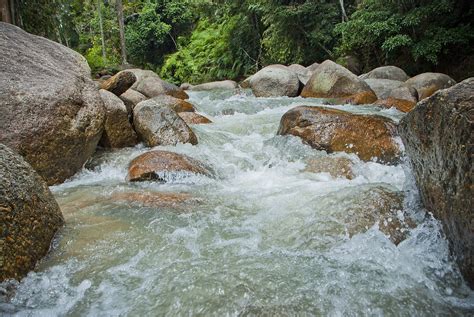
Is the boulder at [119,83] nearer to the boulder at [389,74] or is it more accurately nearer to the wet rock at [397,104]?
the wet rock at [397,104]

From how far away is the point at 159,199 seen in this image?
4305 mm

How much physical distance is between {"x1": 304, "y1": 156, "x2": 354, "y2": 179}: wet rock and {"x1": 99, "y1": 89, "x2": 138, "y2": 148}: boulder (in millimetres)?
3304

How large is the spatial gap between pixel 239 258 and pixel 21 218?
172cm

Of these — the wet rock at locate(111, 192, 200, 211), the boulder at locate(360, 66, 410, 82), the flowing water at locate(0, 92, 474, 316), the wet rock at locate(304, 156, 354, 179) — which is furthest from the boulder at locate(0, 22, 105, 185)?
the boulder at locate(360, 66, 410, 82)

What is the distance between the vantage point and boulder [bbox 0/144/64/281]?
271cm

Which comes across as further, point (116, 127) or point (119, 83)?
point (119, 83)

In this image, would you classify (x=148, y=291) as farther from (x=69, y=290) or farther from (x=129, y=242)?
(x=129, y=242)

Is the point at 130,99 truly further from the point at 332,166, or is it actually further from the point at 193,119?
the point at 332,166

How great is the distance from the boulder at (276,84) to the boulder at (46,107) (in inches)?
286

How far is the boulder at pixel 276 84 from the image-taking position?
12273 millimetres

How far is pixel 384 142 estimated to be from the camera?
5.88 metres

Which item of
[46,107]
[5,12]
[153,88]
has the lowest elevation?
[153,88]

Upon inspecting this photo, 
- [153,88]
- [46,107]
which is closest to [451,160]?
[46,107]

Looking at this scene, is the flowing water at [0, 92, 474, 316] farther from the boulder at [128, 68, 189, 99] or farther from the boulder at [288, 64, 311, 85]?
the boulder at [288, 64, 311, 85]
